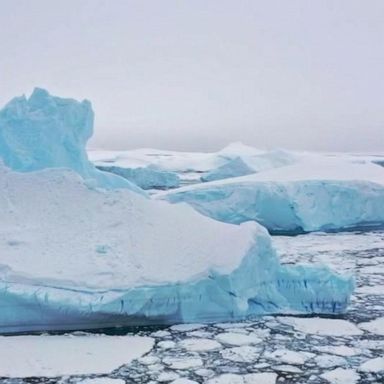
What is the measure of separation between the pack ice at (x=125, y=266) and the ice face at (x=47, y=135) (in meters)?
1.57

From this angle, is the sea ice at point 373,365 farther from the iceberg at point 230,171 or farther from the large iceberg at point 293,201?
the iceberg at point 230,171

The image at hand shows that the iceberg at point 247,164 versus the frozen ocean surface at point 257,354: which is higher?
the iceberg at point 247,164

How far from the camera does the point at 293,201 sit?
742cm

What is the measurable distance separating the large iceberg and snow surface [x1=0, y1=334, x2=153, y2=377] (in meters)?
4.32

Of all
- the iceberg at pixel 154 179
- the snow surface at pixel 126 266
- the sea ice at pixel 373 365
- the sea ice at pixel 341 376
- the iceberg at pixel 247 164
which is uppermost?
the iceberg at pixel 247 164

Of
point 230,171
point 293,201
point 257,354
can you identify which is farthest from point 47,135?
point 230,171

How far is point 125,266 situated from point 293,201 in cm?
418

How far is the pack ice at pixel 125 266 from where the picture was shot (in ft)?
11.1

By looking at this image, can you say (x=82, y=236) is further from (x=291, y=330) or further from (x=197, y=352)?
(x=291, y=330)

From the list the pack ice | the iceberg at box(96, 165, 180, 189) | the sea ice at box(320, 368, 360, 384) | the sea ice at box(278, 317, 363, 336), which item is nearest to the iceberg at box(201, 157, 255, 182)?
the iceberg at box(96, 165, 180, 189)

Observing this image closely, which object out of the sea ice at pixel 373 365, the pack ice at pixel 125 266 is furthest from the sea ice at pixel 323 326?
the sea ice at pixel 373 365

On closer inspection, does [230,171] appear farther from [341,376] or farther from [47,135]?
[341,376]

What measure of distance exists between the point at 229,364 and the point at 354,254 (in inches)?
129

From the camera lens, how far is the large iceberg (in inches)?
294
